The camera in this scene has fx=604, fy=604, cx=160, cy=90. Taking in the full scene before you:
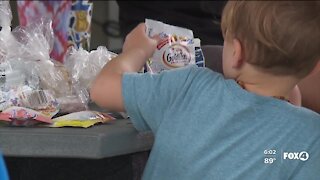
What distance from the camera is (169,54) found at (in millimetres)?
1211

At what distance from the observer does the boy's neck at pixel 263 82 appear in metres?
0.98

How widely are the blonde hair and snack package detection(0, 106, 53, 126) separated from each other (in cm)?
34

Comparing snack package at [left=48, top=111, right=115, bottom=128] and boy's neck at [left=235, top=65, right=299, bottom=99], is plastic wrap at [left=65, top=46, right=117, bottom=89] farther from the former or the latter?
boy's neck at [left=235, top=65, right=299, bottom=99]

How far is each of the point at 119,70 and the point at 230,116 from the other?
206 millimetres

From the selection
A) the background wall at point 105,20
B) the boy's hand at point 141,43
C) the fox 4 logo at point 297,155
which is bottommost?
the background wall at point 105,20

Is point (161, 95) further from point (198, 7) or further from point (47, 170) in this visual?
point (198, 7)

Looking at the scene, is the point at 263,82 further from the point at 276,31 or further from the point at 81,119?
the point at 81,119

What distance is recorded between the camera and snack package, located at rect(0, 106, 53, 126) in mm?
979

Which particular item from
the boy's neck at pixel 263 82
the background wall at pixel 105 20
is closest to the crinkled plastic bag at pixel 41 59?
the boy's neck at pixel 263 82

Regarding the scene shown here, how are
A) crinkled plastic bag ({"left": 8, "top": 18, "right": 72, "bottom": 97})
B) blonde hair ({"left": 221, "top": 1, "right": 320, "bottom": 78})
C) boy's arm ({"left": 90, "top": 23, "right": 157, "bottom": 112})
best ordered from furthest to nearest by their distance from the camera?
crinkled plastic bag ({"left": 8, "top": 18, "right": 72, "bottom": 97}), boy's arm ({"left": 90, "top": 23, "right": 157, "bottom": 112}), blonde hair ({"left": 221, "top": 1, "right": 320, "bottom": 78})

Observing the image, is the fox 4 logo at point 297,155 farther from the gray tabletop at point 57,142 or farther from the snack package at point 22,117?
the snack package at point 22,117

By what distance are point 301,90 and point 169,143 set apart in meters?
0.41

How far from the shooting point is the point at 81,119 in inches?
40.1

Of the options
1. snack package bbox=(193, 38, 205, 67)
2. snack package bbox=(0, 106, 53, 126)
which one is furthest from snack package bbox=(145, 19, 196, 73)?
snack package bbox=(0, 106, 53, 126)
